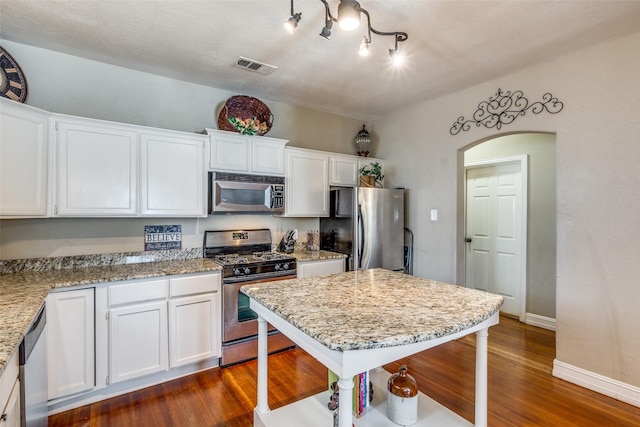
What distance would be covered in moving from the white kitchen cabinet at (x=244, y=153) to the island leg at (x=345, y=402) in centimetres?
234

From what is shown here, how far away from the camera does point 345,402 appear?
120 centimetres

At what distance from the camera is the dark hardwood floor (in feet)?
6.84

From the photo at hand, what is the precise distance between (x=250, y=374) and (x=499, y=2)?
3.17 metres

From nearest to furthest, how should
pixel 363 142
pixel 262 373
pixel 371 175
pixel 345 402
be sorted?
pixel 345 402
pixel 262 373
pixel 371 175
pixel 363 142

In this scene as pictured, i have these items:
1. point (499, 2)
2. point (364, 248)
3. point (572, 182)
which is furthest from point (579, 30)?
point (364, 248)

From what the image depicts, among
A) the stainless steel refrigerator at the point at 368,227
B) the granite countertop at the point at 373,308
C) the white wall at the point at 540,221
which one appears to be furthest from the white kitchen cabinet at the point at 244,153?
the white wall at the point at 540,221

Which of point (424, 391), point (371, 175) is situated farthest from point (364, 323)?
point (371, 175)

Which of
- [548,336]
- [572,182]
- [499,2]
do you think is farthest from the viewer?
[548,336]

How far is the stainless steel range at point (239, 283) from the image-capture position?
2.76m

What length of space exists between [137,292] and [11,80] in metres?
1.79

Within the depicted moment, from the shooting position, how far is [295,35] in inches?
90.2

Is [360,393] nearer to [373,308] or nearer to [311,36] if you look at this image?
[373,308]

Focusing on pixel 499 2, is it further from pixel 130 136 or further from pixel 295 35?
pixel 130 136

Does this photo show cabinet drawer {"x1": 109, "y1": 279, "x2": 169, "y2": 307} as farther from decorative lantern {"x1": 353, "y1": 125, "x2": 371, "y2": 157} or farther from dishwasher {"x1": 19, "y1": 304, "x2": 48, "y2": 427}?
decorative lantern {"x1": 353, "y1": 125, "x2": 371, "y2": 157}
